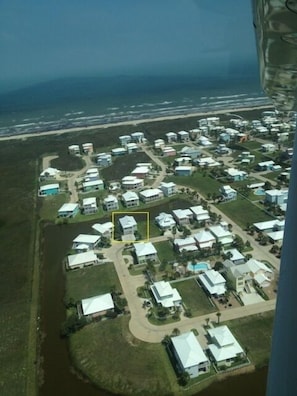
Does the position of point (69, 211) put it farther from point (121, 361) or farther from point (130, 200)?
point (121, 361)

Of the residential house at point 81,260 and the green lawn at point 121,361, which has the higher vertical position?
the residential house at point 81,260

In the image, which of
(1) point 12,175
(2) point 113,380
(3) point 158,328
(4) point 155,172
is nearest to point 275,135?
(4) point 155,172

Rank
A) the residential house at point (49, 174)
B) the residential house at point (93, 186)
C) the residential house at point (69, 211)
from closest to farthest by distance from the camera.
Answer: the residential house at point (69, 211) → the residential house at point (93, 186) → the residential house at point (49, 174)

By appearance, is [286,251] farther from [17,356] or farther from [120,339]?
[17,356]

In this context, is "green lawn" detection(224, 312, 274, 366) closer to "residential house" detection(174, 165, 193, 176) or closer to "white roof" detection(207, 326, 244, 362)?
"white roof" detection(207, 326, 244, 362)

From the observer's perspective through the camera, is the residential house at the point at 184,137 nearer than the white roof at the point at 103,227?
No

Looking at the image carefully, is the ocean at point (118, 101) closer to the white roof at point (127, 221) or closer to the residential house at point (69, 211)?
the residential house at point (69, 211)

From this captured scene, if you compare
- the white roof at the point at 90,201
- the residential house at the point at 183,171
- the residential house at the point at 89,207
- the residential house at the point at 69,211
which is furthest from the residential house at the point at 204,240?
the residential house at the point at 183,171
